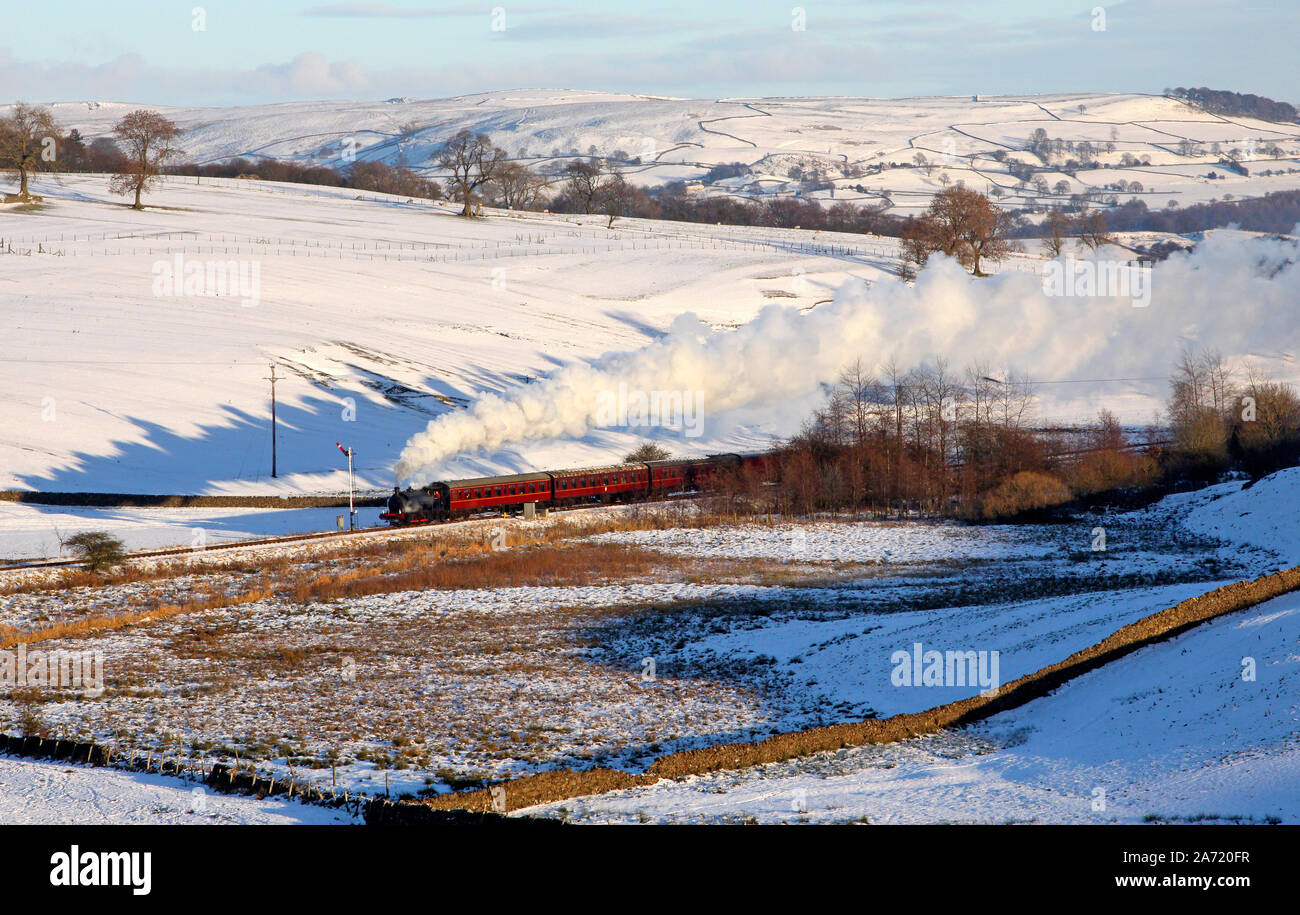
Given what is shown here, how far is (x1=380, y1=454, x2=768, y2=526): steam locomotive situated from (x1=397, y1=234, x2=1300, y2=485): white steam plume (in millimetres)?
3440

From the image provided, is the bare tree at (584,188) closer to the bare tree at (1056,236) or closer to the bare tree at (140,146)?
the bare tree at (140,146)

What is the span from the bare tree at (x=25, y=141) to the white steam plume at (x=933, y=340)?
8619 centimetres

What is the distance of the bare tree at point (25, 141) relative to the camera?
14050 centimetres

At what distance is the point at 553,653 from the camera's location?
37.5 meters

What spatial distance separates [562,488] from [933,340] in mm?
40432

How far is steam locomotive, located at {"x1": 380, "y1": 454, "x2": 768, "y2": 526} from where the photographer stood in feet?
199

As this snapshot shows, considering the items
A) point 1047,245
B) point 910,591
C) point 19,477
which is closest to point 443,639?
point 910,591

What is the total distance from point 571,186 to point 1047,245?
244ft

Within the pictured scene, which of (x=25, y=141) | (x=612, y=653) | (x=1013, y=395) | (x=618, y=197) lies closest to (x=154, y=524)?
(x=612, y=653)

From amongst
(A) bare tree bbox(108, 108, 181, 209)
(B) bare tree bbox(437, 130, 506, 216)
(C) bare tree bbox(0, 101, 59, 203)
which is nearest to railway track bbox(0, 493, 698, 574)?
(A) bare tree bbox(108, 108, 181, 209)

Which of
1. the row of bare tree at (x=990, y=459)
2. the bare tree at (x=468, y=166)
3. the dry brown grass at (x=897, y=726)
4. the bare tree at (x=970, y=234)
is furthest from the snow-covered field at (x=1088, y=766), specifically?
the bare tree at (x=468, y=166)

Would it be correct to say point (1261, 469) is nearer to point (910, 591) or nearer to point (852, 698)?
point (910, 591)

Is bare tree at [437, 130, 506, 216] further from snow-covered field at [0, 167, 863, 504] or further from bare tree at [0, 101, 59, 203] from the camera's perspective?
bare tree at [0, 101, 59, 203]

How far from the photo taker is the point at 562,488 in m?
66.5
